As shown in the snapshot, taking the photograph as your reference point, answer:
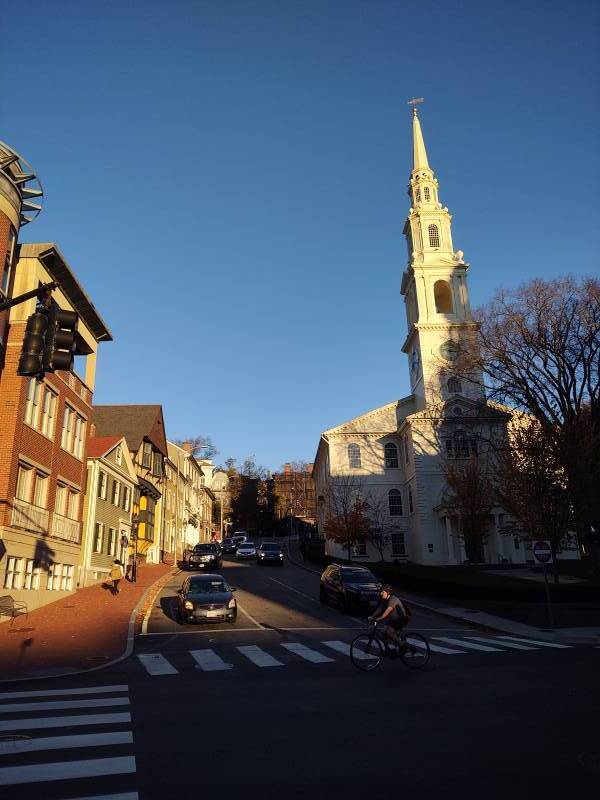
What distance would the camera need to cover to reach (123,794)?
18.2ft

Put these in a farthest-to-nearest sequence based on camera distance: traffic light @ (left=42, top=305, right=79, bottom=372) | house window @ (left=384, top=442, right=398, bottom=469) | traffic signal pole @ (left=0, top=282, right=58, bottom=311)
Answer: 1. house window @ (left=384, top=442, right=398, bottom=469)
2. traffic signal pole @ (left=0, top=282, right=58, bottom=311)
3. traffic light @ (left=42, top=305, right=79, bottom=372)

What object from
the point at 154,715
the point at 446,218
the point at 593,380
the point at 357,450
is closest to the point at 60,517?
the point at 154,715

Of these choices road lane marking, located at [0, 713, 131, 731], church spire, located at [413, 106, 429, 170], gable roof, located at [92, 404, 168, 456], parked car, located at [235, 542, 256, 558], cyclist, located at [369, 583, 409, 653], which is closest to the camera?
road lane marking, located at [0, 713, 131, 731]

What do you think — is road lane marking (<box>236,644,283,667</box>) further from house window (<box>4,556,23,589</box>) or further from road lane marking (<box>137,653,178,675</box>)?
house window (<box>4,556,23,589</box>)

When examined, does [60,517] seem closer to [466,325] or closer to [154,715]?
[154,715]

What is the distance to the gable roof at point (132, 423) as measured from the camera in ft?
150

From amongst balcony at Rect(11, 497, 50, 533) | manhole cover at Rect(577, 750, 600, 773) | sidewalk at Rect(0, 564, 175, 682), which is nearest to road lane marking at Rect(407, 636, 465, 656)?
sidewalk at Rect(0, 564, 175, 682)

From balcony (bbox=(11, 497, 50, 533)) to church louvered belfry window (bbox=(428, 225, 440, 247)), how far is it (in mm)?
48241

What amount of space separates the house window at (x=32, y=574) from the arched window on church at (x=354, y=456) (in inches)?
1413

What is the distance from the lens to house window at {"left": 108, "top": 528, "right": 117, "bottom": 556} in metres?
35.8

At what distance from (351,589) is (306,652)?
834cm

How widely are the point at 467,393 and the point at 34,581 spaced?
4229cm

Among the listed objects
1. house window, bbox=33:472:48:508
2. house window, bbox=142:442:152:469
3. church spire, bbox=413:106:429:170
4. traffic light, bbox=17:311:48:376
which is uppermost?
church spire, bbox=413:106:429:170

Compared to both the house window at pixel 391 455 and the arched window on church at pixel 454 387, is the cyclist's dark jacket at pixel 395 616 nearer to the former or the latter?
the house window at pixel 391 455
